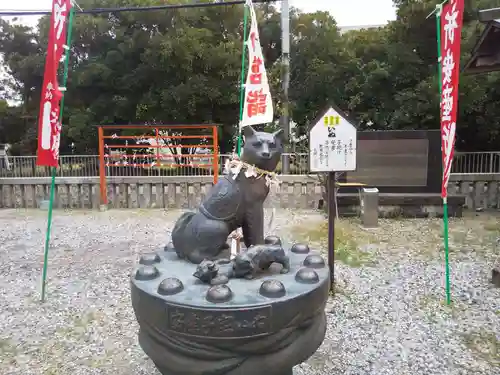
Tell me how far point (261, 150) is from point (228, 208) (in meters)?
0.46

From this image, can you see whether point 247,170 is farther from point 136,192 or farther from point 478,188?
point 478,188

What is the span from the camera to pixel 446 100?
166 inches

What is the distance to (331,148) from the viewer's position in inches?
Result: 177

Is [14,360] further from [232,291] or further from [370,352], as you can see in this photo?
[370,352]

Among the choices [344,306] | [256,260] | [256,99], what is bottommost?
[344,306]

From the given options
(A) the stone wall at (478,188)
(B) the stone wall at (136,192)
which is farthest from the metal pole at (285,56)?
(A) the stone wall at (478,188)

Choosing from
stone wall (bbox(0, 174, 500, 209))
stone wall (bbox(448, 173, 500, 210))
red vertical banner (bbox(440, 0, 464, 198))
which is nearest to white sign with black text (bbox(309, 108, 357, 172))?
red vertical banner (bbox(440, 0, 464, 198))

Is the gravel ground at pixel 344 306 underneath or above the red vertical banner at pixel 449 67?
underneath

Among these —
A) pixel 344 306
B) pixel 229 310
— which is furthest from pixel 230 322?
pixel 344 306

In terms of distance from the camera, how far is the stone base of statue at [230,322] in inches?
79.2

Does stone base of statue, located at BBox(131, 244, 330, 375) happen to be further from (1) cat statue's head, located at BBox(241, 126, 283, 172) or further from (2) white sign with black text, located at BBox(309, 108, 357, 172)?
(2) white sign with black text, located at BBox(309, 108, 357, 172)

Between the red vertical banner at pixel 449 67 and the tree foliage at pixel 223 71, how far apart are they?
25.9 feet

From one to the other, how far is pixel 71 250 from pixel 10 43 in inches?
429

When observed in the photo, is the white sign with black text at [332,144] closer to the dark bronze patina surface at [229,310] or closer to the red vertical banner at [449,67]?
the red vertical banner at [449,67]
